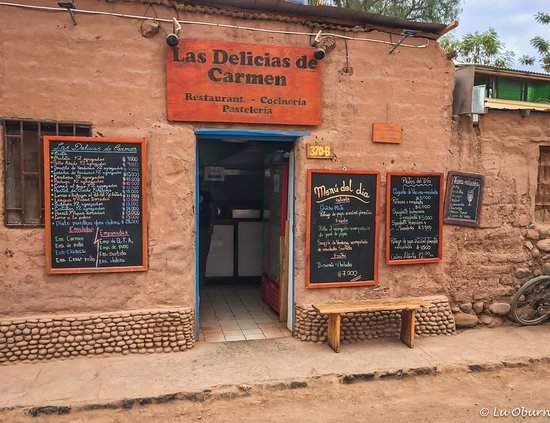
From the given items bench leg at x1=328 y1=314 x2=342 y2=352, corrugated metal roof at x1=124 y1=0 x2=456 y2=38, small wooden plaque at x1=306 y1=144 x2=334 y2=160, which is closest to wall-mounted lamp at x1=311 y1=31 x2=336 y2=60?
corrugated metal roof at x1=124 y1=0 x2=456 y2=38

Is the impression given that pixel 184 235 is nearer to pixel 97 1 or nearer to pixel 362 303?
pixel 362 303

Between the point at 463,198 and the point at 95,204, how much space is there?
4.87 metres

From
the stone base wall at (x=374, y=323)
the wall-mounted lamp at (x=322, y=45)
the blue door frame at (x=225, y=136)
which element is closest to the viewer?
the blue door frame at (x=225, y=136)

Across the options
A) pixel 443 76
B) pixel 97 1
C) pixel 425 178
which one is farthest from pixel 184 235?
pixel 443 76

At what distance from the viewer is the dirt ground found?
4.54 m

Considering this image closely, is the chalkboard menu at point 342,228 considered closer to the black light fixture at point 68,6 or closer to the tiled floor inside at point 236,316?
the tiled floor inside at point 236,316

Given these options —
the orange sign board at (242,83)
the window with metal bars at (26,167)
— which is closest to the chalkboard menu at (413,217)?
the orange sign board at (242,83)

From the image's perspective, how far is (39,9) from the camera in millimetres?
5340

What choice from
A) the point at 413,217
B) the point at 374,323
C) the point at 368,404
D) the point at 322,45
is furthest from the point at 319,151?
the point at 368,404

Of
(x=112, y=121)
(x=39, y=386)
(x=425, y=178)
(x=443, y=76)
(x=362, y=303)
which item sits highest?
(x=443, y=76)

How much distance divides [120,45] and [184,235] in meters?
2.33

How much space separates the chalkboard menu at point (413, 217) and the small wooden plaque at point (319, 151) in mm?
900

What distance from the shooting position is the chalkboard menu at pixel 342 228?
246 inches

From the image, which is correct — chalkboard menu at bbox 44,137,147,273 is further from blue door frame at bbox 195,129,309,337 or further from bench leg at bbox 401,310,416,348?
bench leg at bbox 401,310,416,348
